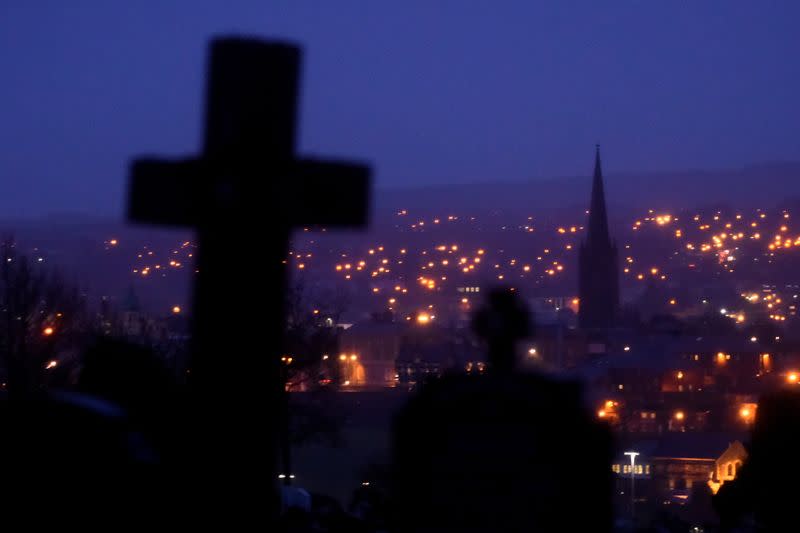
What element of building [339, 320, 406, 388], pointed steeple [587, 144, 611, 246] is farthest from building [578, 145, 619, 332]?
building [339, 320, 406, 388]

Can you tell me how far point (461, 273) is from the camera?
1421 inches

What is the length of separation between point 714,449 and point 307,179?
23427 millimetres

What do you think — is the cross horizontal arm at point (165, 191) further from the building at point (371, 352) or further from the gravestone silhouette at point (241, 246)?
the building at point (371, 352)

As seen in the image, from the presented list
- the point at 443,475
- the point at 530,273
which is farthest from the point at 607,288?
the point at 443,475

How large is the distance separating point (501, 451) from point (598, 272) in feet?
275

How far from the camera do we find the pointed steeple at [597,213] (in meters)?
91.2

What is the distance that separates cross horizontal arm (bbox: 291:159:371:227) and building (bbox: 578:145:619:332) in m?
70.8

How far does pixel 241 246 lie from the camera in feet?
8.19

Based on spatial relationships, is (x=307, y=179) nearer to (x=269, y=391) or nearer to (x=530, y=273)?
(x=269, y=391)

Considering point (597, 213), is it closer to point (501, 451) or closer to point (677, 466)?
point (677, 466)

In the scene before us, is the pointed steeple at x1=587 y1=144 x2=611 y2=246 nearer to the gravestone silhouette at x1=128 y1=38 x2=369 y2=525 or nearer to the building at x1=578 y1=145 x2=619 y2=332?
the building at x1=578 y1=145 x2=619 y2=332

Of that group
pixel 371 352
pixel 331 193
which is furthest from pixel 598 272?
pixel 331 193

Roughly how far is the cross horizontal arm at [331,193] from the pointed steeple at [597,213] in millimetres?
86862

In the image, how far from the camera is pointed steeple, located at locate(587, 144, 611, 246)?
91188 millimetres
